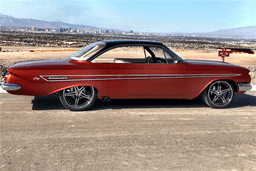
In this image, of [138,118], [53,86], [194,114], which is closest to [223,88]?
[194,114]

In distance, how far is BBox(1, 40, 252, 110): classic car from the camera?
215 inches

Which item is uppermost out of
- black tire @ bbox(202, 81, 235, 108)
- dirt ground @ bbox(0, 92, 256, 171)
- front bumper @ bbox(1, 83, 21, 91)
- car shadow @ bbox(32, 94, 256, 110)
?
front bumper @ bbox(1, 83, 21, 91)

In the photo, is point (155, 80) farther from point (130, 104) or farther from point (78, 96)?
point (78, 96)

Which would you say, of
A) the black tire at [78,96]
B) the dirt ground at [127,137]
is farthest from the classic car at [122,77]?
the dirt ground at [127,137]

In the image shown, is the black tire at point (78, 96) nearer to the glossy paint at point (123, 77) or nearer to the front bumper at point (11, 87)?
the glossy paint at point (123, 77)

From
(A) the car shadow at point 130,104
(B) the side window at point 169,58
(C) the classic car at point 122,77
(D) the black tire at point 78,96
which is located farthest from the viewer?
(A) the car shadow at point 130,104

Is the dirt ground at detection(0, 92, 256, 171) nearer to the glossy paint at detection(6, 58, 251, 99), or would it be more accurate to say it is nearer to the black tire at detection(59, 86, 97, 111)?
the black tire at detection(59, 86, 97, 111)

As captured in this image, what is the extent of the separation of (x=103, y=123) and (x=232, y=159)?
7.61ft

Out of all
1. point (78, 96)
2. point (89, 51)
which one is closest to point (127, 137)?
point (78, 96)

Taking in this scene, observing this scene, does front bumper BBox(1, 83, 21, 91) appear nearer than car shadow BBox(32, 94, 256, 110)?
Yes

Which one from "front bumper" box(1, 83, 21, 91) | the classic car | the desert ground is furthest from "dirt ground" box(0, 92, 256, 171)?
"front bumper" box(1, 83, 21, 91)

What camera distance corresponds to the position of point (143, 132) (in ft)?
15.1

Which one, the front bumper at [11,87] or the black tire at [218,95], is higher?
the front bumper at [11,87]

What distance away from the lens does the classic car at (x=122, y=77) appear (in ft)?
17.9
